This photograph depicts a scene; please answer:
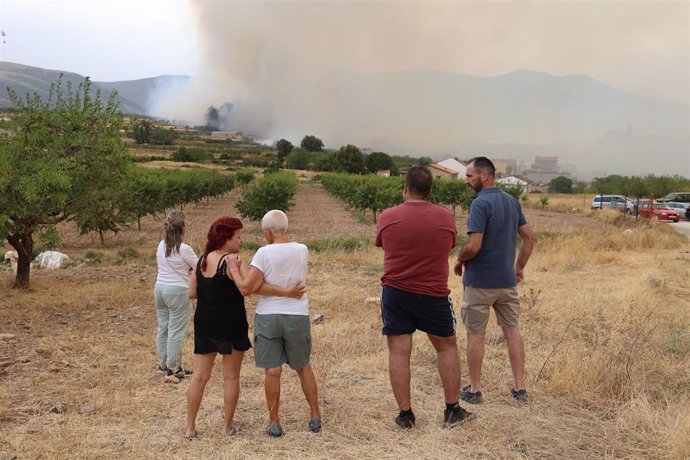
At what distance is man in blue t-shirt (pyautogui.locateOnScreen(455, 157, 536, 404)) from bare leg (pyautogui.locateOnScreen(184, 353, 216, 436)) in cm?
180

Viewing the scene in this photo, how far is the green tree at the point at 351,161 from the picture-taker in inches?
3337

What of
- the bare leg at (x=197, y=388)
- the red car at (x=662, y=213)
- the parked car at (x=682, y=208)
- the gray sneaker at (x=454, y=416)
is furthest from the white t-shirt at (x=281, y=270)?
the parked car at (x=682, y=208)

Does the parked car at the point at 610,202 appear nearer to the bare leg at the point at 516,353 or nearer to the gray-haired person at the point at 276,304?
the bare leg at the point at 516,353

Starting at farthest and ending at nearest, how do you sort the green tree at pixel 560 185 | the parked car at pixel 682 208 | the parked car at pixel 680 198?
the green tree at pixel 560 185 → the parked car at pixel 680 198 → the parked car at pixel 682 208

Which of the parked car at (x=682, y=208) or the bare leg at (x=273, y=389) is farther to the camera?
the parked car at (x=682, y=208)

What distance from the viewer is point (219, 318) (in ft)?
11.6

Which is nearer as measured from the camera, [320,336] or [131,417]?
[131,417]

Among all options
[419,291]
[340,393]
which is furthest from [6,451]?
[419,291]

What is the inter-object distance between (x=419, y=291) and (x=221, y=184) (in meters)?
39.3

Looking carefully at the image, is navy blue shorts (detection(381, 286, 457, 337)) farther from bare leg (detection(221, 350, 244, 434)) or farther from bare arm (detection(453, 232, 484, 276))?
bare leg (detection(221, 350, 244, 434))

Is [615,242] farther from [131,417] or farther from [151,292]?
[131,417]

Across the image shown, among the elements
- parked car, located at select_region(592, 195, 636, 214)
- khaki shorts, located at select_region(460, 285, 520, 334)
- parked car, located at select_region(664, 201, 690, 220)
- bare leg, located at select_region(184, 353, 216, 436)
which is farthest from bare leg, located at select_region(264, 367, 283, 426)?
parked car, located at select_region(592, 195, 636, 214)

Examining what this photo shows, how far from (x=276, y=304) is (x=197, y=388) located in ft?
2.57

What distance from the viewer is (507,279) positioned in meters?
3.94
